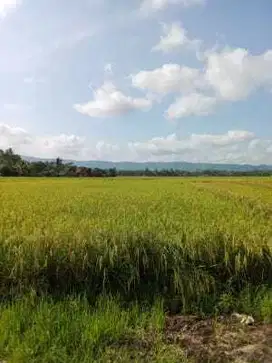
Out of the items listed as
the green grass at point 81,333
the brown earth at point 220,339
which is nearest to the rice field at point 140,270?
the green grass at point 81,333

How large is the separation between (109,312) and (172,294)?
1.15 m

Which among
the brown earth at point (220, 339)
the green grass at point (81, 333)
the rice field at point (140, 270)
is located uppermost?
the rice field at point (140, 270)

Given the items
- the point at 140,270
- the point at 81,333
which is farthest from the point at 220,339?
the point at 140,270

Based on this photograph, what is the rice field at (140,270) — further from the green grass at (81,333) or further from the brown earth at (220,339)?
the brown earth at (220,339)

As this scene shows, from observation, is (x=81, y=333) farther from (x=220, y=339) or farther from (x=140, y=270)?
(x=140, y=270)

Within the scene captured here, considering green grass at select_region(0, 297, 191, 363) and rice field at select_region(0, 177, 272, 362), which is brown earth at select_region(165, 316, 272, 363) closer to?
green grass at select_region(0, 297, 191, 363)

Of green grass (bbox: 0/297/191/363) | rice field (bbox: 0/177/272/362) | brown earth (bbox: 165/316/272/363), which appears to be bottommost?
brown earth (bbox: 165/316/272/363)

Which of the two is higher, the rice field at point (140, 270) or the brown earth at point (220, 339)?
the rice field at point (140, 270)

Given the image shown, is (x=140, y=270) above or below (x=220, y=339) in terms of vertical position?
above

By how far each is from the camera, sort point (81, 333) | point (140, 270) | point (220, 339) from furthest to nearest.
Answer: point (140, 270) → point (220, 339) → point (81, 333)

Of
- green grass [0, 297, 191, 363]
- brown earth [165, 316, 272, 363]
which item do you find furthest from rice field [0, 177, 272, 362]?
brown earth [165, 316, 272, 363]

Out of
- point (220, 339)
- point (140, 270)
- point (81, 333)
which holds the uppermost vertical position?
point (140, 270)

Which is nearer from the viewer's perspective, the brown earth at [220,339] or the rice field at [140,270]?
the brown earth at [220,339]

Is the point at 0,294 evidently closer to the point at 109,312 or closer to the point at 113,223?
the point at 109,312
